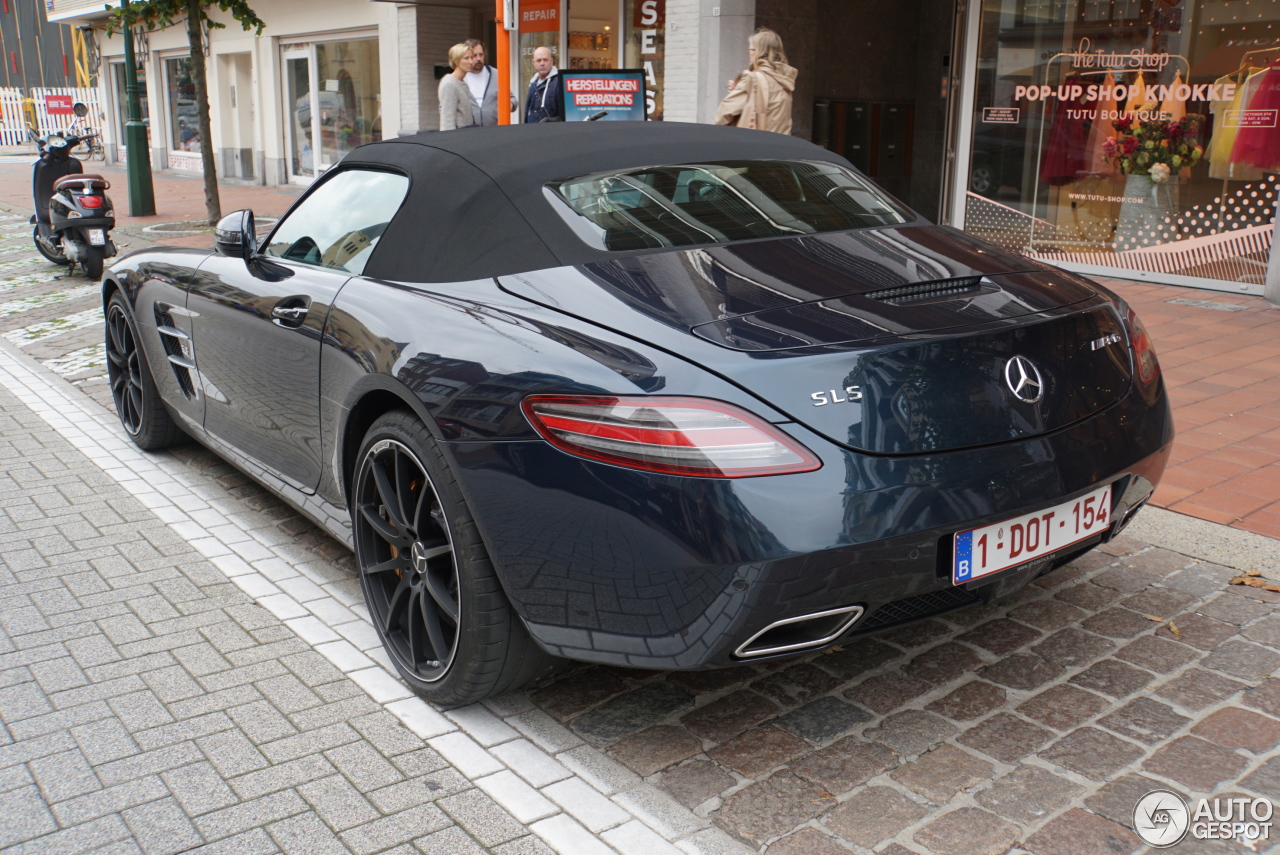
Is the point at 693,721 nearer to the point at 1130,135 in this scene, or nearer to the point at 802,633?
the point at 802,633

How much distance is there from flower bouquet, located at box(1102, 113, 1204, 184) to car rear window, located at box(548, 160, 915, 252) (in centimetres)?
698

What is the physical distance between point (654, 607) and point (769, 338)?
626 mm

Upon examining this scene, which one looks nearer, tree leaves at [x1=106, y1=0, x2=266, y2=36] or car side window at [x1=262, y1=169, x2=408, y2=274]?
car side window at [x1=262, y1=169, x2=408, y2=274]

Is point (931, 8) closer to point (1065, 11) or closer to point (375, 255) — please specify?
point (1065, 11)

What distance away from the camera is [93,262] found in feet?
36.2

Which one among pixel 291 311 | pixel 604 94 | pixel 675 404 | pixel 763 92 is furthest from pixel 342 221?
pixel 604 94

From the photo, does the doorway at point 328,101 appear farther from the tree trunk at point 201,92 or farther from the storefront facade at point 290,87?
the tree trunk at point 201,92

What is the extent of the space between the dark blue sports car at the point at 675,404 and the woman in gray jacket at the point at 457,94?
7638mm

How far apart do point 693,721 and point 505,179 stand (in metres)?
1.54

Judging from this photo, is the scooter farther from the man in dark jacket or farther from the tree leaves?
the man in dark jacket

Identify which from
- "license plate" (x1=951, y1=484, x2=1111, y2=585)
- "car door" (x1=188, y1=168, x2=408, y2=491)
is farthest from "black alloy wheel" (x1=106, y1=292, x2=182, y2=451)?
"license plate" (x1=951, y1=484, x2=1111, y2=585)

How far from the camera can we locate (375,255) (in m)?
3.35

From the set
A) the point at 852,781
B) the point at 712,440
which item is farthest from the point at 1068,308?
the point at 852,781

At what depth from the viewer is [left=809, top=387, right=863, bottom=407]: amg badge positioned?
2.36 m
